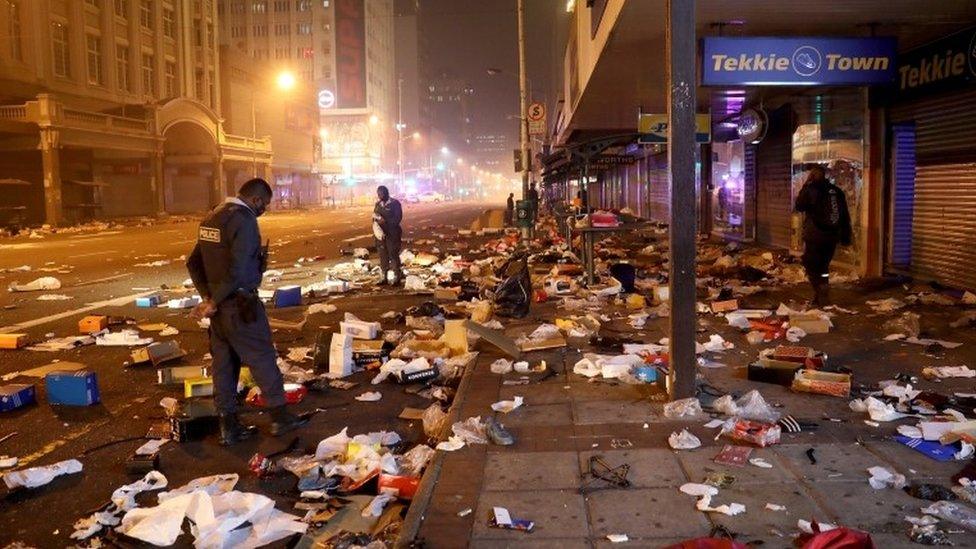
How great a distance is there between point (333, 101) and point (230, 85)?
57.5 m

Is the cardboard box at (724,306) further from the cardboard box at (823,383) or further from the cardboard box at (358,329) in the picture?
the cardboard box at (358,329)

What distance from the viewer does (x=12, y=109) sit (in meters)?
36.0

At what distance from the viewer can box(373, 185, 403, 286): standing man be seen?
14.0m

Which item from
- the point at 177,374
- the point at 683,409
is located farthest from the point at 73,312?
the point at 683,409

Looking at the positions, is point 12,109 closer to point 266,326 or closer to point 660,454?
point 266,326

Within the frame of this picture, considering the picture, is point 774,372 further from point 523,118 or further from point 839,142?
point 523,118

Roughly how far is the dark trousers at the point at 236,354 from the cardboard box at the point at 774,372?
389 centimetres

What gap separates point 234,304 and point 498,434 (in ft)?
7.11

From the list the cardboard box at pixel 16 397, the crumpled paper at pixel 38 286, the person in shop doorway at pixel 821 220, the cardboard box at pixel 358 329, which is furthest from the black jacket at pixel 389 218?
the cardboard box at pixel 16 397

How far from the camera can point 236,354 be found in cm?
579

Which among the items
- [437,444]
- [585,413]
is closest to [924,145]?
[585,413]

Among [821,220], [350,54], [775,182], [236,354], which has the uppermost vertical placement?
[350,54]

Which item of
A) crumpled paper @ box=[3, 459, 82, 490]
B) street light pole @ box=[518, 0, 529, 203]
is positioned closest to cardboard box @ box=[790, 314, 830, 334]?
crumpled paper @ box=[3, 459, 82, 490]

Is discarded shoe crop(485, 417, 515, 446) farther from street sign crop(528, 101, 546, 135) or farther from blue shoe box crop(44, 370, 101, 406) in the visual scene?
street sign crop(528, 101, 546, 135)
